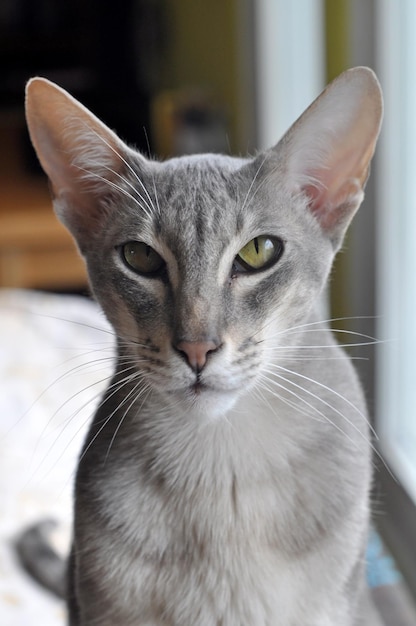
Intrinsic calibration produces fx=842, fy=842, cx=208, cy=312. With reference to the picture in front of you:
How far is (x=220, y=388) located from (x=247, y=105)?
2.00 meters

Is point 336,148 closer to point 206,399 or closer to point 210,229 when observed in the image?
point 210,229

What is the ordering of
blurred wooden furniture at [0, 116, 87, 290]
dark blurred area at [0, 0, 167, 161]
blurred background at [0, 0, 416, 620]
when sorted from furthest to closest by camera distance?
dark blurred area at [0, 0, 167, 161]
blurred wooden furniture at [0, 116, 87, 290]
blurred background at [0, 0, 416, 620]

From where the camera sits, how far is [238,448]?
2.57 ft

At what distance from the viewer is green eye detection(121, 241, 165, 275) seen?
0.73 m

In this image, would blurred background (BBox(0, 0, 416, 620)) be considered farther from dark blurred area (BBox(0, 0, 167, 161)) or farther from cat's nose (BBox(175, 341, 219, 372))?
cat's nose (BBox(175, 341, 219, 372))

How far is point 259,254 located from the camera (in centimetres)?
73

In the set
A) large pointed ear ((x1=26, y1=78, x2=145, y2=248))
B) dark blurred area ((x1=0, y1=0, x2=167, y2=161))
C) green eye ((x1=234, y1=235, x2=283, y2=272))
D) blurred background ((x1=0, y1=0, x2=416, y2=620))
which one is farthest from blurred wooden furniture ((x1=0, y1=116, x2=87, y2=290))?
green eye ((x1=234, y1=235, x2=283, y2=272))

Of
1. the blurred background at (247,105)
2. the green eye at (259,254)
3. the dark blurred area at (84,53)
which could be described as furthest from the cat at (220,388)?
the dark blurred area at (84,53)

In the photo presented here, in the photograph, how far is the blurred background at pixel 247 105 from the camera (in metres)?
1.48

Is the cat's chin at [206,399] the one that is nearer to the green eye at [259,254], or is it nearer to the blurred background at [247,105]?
the green eye at [259,254]

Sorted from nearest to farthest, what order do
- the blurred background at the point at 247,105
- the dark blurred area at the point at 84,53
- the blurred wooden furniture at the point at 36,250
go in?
the blurred background at the point at 247,105, the blurred wooden furniture at the point at 36,250, the dark blurred area at the point at 84,53

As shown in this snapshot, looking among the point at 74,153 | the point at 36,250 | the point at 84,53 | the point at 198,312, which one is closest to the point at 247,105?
the point at 36,250

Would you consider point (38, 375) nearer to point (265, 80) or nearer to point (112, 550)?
point (112, 550)

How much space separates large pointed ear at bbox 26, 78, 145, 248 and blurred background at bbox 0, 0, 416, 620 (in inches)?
3.8
